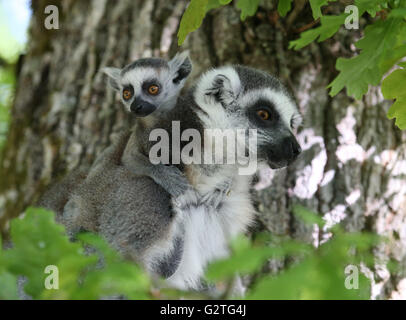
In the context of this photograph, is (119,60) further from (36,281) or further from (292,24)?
(36,281)

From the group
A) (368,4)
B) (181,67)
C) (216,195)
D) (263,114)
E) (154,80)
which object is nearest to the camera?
(368,4)

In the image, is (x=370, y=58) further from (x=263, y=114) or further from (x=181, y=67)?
(x=181, y=67)

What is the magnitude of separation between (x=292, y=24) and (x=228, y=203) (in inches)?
64.2

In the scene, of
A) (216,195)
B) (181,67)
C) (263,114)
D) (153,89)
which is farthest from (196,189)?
(181,67)

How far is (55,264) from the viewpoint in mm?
1074

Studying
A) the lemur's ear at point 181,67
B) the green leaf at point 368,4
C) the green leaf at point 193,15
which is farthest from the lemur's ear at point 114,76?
the green leaf at point 368,4

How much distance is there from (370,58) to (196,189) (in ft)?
4.12

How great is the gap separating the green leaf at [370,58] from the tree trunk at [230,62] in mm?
1318

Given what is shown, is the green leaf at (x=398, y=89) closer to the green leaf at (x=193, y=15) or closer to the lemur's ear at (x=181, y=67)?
the green leaf at (x=193, y=15)

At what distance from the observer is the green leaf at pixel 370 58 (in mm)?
1750
